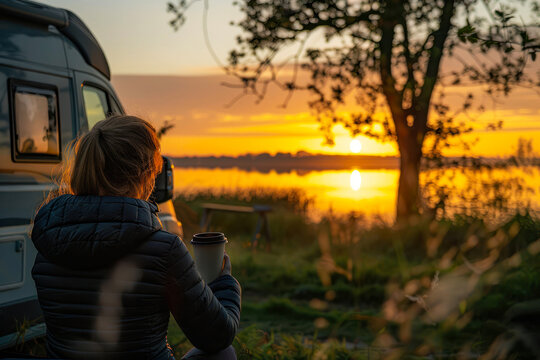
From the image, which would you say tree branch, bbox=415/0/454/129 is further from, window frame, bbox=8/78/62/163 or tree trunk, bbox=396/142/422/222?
window frame, bbox=8/78/62/163

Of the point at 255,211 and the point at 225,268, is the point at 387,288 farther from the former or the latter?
the point at 225,268

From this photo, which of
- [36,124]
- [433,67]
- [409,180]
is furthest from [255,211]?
[36,124]

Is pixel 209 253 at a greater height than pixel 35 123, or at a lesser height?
lesser

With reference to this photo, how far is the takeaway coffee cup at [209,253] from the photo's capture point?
2301 millimetres

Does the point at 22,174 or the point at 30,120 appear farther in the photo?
the point at 30,120

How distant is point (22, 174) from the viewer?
4.26 m

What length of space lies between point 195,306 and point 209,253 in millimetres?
325

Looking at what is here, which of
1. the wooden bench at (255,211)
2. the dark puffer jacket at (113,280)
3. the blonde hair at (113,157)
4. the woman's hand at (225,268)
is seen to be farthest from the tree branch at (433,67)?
the dark puffer jacket at (113,280)

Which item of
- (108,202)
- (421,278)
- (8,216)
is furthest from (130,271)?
(421,278)

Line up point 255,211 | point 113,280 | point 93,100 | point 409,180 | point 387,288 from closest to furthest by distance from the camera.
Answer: point 113,280, point 93,100, point 387,288, point 409,180, point 255,211

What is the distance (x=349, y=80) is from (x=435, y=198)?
2.79 m

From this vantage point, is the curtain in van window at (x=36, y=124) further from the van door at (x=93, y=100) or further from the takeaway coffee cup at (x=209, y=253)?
the takeaway coffee cup at (x=209, y=253)

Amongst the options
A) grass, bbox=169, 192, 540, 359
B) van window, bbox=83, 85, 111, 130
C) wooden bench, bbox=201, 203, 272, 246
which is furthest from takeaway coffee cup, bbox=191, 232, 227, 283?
wooden bench, bbox=201, 203, 272, 246

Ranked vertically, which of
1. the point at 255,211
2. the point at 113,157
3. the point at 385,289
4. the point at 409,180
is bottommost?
the point at 385,289
